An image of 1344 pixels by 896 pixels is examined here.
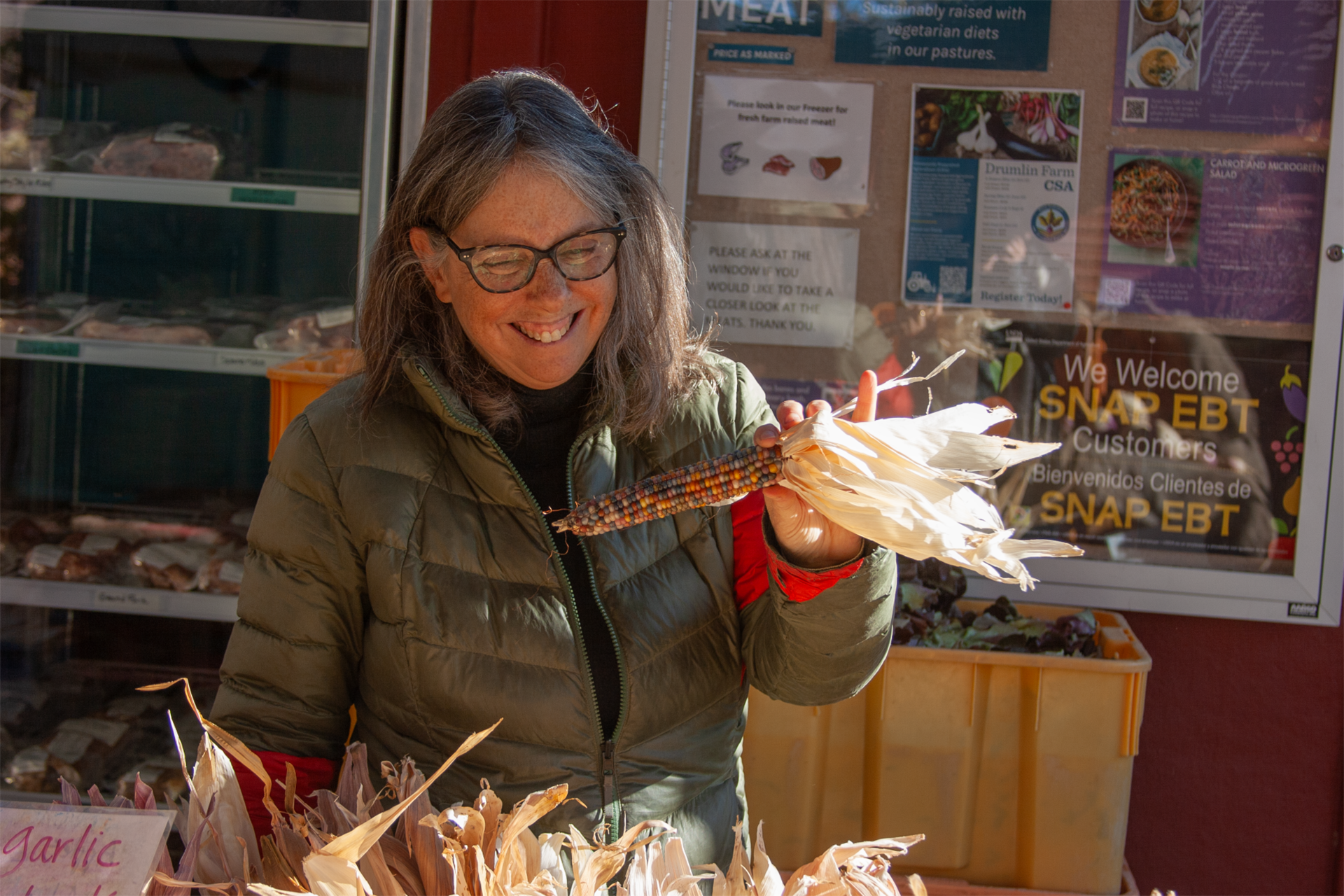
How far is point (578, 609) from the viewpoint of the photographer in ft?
5.05

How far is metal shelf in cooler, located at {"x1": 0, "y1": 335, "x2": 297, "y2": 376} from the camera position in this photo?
277 centimetres

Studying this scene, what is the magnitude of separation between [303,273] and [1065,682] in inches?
99.2

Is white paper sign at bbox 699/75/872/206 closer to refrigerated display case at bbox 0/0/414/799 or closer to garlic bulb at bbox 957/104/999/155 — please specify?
garlic bulb at bbox 957/104/999/155

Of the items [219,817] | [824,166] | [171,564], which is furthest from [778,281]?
[219,817]

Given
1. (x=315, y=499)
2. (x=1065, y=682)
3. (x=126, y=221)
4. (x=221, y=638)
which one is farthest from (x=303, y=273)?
(x=1065, y=682)

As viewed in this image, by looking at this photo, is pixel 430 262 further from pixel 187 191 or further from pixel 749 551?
pixel 187 191

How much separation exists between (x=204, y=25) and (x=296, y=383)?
109 centimetres

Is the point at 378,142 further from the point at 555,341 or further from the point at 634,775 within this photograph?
the point at 634,775

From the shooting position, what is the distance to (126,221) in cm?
322

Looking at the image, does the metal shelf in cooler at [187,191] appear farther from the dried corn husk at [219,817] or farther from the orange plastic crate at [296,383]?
the dried corn husk at [219,817]

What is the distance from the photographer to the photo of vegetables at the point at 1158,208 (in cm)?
274

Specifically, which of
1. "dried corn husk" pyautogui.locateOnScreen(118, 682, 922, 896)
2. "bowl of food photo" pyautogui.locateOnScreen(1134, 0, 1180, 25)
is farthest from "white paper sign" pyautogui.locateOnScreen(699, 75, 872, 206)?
"dried corn husk" pyautogui.locateOnScreen(118, 682, 922, 896)

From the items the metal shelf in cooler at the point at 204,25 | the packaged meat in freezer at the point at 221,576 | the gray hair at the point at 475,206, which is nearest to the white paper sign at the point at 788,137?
the metal shelf in cooler at the point at 204,25

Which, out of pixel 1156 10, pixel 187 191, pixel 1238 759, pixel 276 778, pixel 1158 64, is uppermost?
pixel 1156 10
